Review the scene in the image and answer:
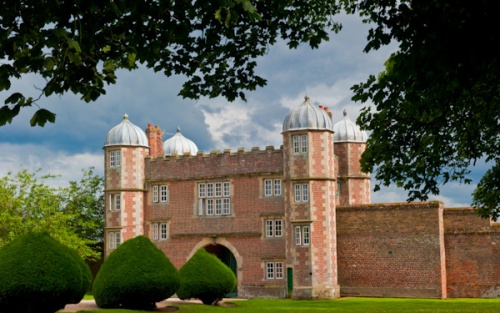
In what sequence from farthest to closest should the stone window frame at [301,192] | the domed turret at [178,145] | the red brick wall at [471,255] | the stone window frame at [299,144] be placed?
the domed turret at [178,145] → the stone window frame at [299,144] → the stone window frame at [301,192] → the red brick wall at [471,255]

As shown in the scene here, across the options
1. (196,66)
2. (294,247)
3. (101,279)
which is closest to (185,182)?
(294,247)

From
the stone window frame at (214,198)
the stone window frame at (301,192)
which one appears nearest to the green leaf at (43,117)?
the stone window frame at (301,192)

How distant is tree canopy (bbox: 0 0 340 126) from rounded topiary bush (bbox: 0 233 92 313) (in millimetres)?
7331

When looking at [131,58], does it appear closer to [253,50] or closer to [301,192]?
[253,50]

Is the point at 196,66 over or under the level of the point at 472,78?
over

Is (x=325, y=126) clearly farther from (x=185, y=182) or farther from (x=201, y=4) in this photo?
(x=201, y=4)

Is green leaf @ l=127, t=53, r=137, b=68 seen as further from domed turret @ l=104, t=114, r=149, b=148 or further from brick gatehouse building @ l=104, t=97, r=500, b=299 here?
domed turret @ l=104, t=114, r=149, b=148

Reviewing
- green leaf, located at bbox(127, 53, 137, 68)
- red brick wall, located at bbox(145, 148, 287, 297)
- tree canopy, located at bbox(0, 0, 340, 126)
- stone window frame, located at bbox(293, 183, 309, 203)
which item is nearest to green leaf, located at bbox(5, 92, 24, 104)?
tree canopy, located at bbox(0, 0, 340, 126)

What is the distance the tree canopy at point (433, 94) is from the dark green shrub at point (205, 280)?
9.51 meters

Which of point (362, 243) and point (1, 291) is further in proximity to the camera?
point (362, 243)

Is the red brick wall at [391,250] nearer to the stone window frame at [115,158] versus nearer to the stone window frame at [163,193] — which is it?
the stone window frame at [163,193]

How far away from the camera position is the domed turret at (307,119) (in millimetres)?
36125

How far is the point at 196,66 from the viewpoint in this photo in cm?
1329

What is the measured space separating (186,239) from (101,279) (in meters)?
16.8
